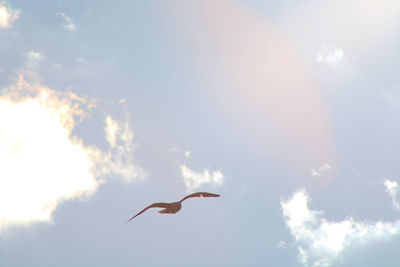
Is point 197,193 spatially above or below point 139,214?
above

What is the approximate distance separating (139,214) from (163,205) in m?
2.94

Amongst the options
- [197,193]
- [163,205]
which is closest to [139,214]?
[163,205]

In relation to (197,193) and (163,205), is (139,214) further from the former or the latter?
(197,193)

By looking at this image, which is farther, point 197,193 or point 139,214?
point 197,193

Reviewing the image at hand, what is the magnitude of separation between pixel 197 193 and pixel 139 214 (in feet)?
16.4

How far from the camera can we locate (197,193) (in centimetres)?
2506

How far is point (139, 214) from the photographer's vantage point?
21.4 meters

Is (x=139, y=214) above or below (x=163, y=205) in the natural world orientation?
below

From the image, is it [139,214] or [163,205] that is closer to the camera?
[139,214]

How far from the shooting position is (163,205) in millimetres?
24078

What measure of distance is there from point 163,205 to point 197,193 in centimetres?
248
